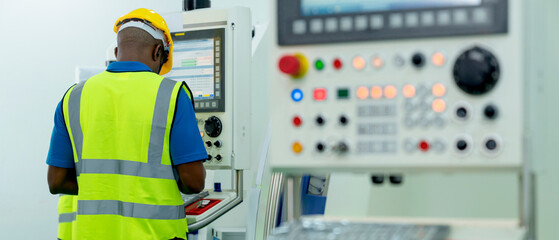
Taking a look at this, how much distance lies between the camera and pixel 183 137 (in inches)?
71.2

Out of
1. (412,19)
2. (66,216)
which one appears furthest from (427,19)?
(66,216)

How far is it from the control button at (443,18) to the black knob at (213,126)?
1304mm

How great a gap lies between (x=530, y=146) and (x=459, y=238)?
21 cm

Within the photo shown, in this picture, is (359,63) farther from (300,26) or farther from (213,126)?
(213,126)

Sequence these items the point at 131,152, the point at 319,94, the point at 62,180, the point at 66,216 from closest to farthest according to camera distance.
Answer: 1. the point at 319,94
2. the point at 131,152
3. the point at 62,180
4. the point at 66,216

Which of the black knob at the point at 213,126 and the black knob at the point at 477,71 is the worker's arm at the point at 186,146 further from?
the black knob at the point at 477,71

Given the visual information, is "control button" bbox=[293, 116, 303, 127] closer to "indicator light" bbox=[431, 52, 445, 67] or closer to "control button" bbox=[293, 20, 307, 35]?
"control button" bbox=[293, 20, 307, 35]

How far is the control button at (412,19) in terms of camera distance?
3.74 feet

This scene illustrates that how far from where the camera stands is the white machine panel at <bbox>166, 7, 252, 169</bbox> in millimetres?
2299

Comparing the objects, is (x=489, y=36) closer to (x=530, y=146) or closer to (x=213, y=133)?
(x=530, y=146)

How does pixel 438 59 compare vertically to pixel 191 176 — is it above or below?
above

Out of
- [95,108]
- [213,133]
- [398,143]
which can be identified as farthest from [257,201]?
[398,143]

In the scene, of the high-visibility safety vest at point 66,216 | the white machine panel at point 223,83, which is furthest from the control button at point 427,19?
the high-visibility safety vest at point 66,216

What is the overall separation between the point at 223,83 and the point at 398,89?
1.25m
